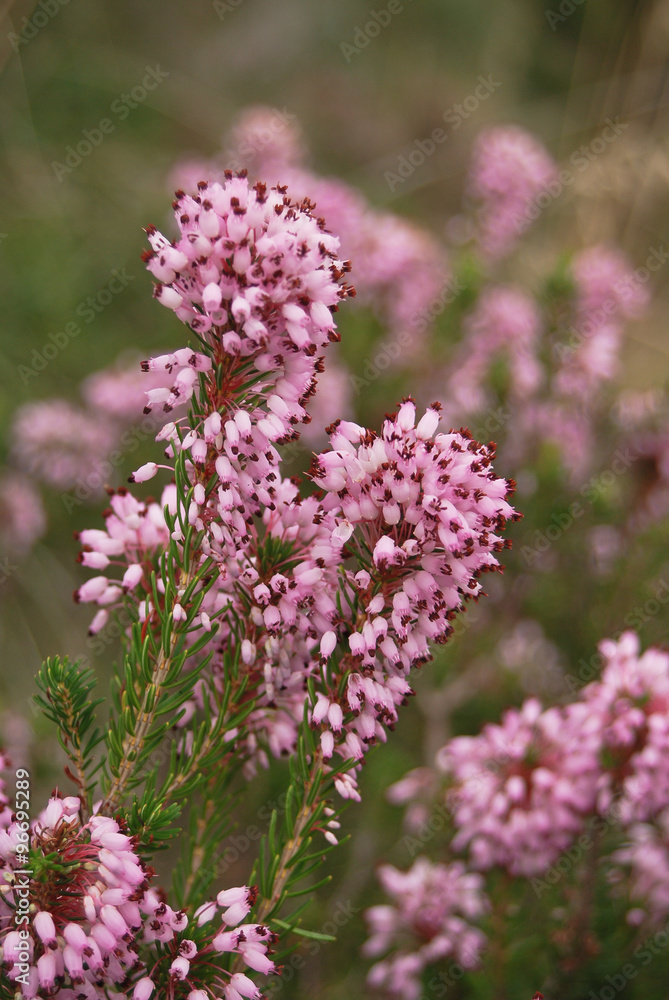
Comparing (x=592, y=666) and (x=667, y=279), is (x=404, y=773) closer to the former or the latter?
(x=592, y=666)

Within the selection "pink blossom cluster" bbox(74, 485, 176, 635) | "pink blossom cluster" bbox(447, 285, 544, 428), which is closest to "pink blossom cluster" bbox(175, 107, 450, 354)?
"pink blossom cluster" bbox(447, 285, 544, 428)

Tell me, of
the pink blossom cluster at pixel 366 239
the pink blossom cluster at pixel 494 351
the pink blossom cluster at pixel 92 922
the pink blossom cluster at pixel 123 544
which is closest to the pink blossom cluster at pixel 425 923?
the pink blossom cluster at pixel 92 922

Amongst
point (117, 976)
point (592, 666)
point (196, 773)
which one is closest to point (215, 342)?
point (196, 773)

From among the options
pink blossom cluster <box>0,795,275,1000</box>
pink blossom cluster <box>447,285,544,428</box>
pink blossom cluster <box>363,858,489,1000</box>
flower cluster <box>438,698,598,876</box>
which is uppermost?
pink blossom cluster <box>447,285,544,428</box>

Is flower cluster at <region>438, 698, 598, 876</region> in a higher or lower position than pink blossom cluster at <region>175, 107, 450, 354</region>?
lower

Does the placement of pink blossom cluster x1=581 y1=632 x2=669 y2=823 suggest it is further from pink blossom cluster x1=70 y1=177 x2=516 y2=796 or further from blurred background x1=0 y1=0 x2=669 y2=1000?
pink blossom cluster x1=70 y1=177 x2=516 y2=796

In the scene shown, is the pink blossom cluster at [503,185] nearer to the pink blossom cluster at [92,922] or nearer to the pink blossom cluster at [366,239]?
the pink blossom cluster at [366,239]
